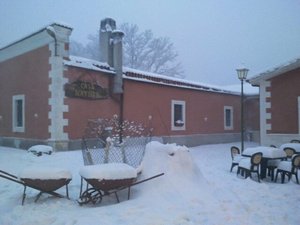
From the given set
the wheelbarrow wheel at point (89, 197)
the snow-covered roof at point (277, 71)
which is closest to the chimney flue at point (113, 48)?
the snow-covered roof at point (277, 71)

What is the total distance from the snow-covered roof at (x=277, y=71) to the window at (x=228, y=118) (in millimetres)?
6958

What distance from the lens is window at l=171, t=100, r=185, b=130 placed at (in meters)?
15.7

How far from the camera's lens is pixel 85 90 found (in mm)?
11609

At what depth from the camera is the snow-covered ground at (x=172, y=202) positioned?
4391 millimetres

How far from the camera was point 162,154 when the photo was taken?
19.7ft

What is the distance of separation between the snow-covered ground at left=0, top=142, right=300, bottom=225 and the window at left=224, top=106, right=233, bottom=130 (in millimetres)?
12346

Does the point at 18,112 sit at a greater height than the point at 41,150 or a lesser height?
greater

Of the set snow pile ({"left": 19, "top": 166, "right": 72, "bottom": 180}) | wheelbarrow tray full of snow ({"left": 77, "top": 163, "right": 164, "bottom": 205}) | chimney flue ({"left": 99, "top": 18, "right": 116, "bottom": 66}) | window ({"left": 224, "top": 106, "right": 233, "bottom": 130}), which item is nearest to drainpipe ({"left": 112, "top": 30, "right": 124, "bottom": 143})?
chimney flue ({"left": 99, "top": 18, "right": 116, "bottom": 66})

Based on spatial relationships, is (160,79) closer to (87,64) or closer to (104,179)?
(87,64)

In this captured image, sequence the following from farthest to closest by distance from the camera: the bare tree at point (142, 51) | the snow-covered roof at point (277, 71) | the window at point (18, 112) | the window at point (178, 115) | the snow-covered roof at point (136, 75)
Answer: the bare tree at point (142, 51) < the window at point (178, 115) < the window at point (18, 112) < the snow-covered roof at point (136, 75) < the snow-covered roof at point (277, 71)

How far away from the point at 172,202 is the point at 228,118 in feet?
50.8

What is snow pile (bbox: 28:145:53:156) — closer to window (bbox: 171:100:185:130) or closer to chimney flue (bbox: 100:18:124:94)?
chimney flue (bbox: 100:18:124:94)

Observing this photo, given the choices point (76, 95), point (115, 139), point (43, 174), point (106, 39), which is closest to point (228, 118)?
point (106, 39)

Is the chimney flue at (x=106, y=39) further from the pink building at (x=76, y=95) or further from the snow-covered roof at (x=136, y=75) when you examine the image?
the snow-covered roof at (x=136, y=75)
